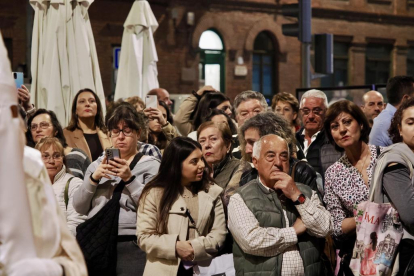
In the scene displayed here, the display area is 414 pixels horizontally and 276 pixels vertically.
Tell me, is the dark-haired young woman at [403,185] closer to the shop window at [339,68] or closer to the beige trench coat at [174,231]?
the beige trench coat at [174,231]

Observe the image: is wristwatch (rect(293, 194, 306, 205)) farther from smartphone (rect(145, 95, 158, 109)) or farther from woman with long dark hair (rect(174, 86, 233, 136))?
woman with long dark hair (rect(174, 86, 233, 136))

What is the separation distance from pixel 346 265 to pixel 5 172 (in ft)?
13.1

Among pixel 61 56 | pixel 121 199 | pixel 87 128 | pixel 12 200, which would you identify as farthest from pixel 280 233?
pixel 61 56

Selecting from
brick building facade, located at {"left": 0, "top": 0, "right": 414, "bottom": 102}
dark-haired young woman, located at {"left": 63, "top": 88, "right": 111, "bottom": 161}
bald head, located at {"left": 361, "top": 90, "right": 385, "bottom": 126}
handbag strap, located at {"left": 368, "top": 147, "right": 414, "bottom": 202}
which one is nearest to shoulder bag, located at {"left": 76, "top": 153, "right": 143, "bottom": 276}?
handbag strap, located at {"left": 368, "top": 147, "right": 414, "bottom": 202}

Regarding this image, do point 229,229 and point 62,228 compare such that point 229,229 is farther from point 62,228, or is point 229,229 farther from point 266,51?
point 266,51

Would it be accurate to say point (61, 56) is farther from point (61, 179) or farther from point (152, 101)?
point (61, 179)

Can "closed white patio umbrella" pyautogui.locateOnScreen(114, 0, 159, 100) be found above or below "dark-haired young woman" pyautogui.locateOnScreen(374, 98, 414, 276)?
above

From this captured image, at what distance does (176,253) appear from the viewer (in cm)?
584

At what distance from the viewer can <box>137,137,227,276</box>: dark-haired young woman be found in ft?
19.2

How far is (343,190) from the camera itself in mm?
6074

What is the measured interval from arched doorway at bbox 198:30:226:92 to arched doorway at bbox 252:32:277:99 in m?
1.49

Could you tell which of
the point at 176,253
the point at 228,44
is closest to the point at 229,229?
the point at 176,253

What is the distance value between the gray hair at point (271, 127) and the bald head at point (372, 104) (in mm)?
4121

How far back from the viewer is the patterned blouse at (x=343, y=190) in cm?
601
